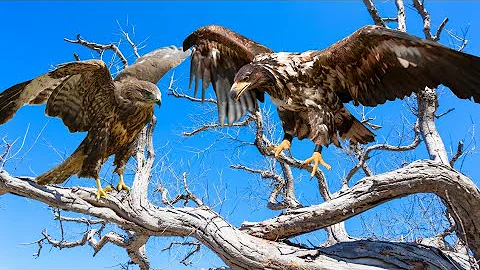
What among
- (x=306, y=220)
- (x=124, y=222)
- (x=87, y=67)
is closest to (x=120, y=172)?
(x=124, y=222)

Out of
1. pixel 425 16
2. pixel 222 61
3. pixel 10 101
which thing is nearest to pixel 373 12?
pixel 425 16

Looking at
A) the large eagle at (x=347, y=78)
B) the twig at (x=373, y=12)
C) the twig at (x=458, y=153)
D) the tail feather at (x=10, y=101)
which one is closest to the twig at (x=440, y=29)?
the twig at (x=373, y=12)

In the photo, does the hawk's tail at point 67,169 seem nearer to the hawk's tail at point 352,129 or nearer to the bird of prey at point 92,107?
the bird of prey at point 92,107

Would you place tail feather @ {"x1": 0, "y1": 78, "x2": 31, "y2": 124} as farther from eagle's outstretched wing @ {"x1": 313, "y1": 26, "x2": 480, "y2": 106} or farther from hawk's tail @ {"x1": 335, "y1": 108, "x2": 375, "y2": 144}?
hawk's tail @ {"x1": 335, "y1": 108, "x2": 375, "y2": 144}

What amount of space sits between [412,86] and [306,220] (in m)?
1.36

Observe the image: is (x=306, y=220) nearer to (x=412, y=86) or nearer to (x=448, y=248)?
(x=412, y=86)

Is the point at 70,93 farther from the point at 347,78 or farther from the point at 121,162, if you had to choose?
the point at 347,78

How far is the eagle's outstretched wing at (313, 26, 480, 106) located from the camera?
12.2ft

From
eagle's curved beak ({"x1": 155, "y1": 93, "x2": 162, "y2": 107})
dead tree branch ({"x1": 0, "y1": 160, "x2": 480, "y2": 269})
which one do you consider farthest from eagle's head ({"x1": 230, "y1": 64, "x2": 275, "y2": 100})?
eagle's curved beak ({"x1": 155, "y1": 93, "x2": 162, "y2": 107})

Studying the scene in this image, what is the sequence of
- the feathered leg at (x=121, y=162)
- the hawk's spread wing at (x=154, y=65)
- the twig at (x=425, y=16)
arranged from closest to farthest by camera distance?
Result: 1. the feathered leg at (x=121, y=162)
2. the hawk's spread wing at (x=154, y=65)
3. the twig at (x=425, y=16)

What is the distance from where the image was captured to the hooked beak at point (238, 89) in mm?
3979

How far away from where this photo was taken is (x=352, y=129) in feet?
14.3

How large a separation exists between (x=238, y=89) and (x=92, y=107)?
1.68 metres

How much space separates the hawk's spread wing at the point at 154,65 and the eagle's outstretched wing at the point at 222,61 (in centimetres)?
55
